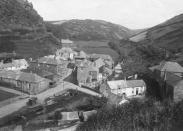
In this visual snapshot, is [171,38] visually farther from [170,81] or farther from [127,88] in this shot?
[127,88]

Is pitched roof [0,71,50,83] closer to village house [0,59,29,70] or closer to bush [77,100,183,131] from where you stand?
village house [0,59,29,70]

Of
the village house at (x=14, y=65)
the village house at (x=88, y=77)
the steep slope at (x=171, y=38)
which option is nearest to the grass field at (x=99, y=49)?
the steep slope at (x=171, y=38)

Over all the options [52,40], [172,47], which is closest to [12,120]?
[172,47]

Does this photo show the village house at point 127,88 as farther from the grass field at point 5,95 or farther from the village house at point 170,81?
the grass field at point 5,95

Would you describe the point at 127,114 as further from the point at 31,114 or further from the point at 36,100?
the point at 36,100

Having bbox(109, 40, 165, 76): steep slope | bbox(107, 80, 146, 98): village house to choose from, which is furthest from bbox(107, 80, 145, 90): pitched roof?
bbox(109, 40, 165, 76): steep slope

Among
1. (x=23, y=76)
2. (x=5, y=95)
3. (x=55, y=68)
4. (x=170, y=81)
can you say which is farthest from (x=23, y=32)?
(x=170, y=81)
